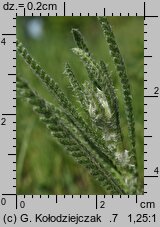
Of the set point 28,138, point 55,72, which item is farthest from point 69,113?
point 55,72

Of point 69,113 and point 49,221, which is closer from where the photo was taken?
point 69,113

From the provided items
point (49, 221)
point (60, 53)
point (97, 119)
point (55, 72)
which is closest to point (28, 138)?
point (55, 72)

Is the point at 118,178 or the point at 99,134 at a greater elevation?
the point at 99,134

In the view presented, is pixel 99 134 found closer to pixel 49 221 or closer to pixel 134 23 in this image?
pixel 49 221

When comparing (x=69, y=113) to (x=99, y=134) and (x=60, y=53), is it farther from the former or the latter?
(x=60, y=53)

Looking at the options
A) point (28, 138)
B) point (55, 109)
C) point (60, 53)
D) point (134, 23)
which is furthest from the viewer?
point (134, 23)

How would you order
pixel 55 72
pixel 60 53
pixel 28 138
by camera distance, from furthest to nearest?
pixel 60 53
pixel 55 72
pixel 28 138

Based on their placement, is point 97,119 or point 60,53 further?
point 60,53

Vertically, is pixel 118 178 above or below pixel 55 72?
below

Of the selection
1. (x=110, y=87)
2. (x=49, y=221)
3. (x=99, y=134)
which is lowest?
(x=49, y=221)
